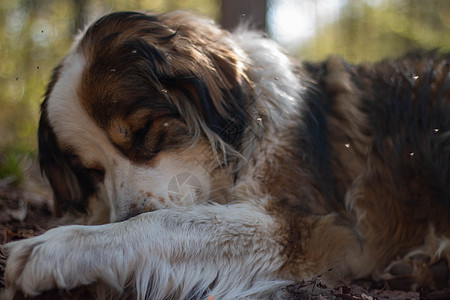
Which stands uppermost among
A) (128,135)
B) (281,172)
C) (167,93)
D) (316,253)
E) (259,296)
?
(167,93)

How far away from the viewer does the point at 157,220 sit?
203cm

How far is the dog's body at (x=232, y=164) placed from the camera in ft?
6.59

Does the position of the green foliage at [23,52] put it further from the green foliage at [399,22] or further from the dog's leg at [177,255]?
the green foliage at [399,22]

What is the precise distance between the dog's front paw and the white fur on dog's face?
465 mm

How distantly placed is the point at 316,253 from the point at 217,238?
549 millimetres

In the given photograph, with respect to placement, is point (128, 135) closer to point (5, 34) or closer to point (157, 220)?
point (157, 220)

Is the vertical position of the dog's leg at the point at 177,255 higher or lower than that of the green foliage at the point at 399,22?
lower

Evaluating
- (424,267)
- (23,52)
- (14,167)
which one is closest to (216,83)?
(424,267)

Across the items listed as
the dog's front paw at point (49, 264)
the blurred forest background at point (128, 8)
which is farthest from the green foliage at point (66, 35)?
the dog's front paw at point (49, 264)

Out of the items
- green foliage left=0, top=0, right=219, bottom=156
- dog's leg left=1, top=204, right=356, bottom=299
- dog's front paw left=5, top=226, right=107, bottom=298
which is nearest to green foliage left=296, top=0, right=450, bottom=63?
green foliage left=0, top=0, right=219, bottom=156

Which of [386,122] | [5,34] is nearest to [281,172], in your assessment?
[386,122]

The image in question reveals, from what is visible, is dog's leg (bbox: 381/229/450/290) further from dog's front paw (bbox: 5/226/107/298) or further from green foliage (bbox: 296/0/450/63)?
green foliage (bbox: 296/0/450/63)

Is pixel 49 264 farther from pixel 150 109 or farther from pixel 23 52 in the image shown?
pixel 23 52

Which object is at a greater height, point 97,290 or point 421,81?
point 421,81
